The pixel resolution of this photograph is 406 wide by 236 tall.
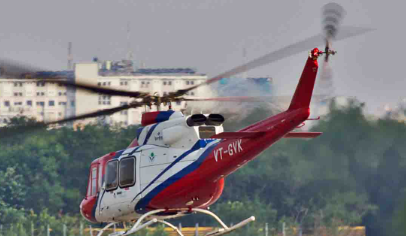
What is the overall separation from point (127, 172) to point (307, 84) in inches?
161

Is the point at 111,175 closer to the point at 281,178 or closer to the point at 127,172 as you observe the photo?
the point at 127,172

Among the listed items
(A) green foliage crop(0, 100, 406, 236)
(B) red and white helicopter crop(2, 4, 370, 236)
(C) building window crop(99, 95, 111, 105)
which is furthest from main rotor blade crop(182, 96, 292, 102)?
(C) building window crop(99, 95, 111, 105)

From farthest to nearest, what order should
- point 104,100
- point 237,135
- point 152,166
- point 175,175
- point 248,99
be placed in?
1. point 104,100
2. point 248,99
3. point 152,166
4. point 175,175
5. point 237,135

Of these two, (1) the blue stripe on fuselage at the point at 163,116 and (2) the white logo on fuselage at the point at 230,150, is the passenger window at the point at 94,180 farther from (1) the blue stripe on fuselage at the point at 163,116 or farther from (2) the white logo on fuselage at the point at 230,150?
(2) the white logo on fuselage at the point at 230,150

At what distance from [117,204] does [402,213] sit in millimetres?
10916

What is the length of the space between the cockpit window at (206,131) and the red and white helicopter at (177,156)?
12 mm

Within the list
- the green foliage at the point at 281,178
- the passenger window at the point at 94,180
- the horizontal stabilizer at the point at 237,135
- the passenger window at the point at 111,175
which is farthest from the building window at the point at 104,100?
the horizontal stabilizer at the point at 237,135

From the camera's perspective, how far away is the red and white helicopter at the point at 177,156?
19969mm

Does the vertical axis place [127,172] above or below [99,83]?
below

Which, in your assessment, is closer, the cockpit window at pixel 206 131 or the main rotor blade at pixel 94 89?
the main rotor blade at pixel 94 89

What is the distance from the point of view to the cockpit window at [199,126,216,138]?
21.2 meters

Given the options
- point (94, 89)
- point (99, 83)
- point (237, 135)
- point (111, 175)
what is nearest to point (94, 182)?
point (111, 175)

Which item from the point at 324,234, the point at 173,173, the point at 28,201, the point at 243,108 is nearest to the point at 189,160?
the point at 173,173

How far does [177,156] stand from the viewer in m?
21.2
